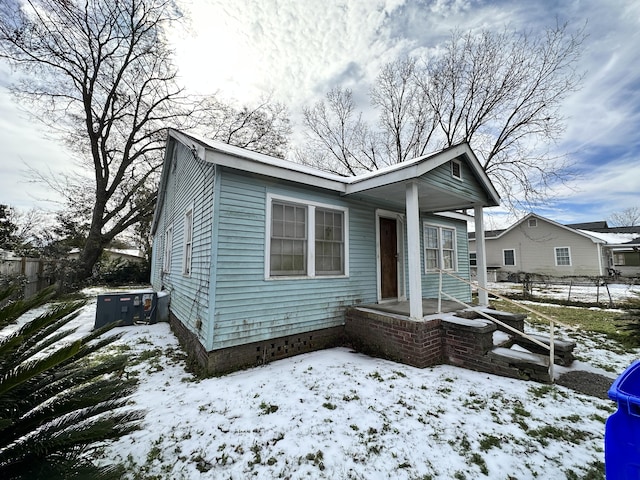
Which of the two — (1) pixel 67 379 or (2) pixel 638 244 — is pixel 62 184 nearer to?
(1) pixel 67 379

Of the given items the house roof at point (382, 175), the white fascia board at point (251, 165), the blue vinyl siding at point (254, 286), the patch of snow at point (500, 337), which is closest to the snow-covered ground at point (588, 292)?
the patch of snow at point (500, 337)

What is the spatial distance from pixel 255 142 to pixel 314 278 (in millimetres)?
18551

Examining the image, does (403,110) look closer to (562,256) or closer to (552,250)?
(552,250)

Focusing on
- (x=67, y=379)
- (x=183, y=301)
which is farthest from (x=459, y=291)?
(x=67, y=379)

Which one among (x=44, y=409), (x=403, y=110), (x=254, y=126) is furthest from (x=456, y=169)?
(x=254, y=126)

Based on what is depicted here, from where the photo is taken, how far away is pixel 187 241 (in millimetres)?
6426

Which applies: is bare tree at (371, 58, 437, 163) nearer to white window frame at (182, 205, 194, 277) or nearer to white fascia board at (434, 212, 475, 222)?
white fascia board at (434, 212, 475, 222)

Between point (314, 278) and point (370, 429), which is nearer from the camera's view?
point (370, 429)

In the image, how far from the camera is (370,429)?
292 cm

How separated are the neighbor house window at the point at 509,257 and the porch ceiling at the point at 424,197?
21.3 meters

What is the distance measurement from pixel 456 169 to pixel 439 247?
306 centimetres

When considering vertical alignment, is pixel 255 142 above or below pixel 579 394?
above

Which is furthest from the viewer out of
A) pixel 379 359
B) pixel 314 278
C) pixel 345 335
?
pixel 345 335

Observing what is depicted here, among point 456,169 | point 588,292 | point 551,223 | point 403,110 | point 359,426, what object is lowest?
point 359,426
